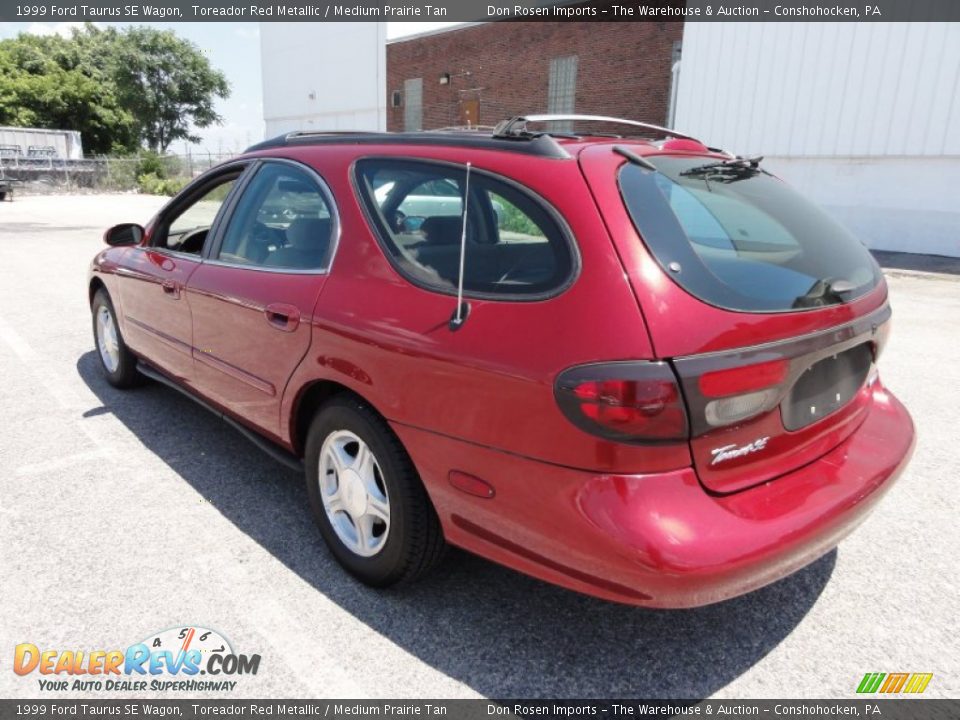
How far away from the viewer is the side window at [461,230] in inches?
79.8

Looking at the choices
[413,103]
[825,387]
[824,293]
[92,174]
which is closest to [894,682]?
[825,387]

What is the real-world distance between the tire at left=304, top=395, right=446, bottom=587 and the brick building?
18322 millimetres

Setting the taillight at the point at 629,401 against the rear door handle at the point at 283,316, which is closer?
the taillight at the point at 629,401

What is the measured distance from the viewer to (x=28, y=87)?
45125mm

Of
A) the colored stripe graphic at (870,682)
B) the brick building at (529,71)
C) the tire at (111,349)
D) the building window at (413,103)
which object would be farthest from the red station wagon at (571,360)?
the building window at (413,103)

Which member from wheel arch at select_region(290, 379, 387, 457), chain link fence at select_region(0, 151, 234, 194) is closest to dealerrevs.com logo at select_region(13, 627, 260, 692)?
wheel arch at select_region(290, 379, 387, 457)

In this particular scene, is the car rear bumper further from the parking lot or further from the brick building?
the brick building

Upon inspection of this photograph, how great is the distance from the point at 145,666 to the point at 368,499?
893mm

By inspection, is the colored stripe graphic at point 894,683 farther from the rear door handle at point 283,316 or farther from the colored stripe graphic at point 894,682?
the rear door handle at point 283,316

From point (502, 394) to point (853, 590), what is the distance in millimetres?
1736

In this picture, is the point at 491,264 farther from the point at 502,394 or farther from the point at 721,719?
the point at 721,719

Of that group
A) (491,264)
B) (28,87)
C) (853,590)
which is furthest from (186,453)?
(28,87)

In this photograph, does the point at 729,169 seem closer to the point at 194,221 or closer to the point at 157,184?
the point at 194,221

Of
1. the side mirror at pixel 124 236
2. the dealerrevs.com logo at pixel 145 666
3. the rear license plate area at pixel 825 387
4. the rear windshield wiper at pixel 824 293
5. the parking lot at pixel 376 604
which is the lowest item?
the dealerrevs.com logo at pixel 145 666
